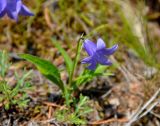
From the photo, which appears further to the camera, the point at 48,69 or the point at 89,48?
the point at 48,69

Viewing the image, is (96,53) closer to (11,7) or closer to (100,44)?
Result: (100,44)

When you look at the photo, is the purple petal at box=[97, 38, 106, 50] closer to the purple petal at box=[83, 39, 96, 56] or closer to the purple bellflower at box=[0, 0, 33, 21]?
the purple petal at box=[83, 39, 96, 56]

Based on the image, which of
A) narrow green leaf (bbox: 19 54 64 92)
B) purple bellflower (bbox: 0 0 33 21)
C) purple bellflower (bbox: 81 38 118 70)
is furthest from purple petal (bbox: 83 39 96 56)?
purple bellflower (bbox: 0 0 33 21)

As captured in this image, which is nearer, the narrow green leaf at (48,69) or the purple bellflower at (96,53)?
the purple bellflower at (96,53)

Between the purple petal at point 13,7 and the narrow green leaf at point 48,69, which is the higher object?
the purple petal at point 13,7

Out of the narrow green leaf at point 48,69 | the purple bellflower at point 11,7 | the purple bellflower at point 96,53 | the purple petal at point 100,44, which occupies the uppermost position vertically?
the purple bellflower at point 11,7

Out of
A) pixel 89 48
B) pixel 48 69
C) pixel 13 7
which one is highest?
pixel 13 7

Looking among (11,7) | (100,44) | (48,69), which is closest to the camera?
(100,44)

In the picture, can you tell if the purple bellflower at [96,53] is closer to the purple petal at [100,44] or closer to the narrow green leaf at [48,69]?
the purple petal at [100,44]

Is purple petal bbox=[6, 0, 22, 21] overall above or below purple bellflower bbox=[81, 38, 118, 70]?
above

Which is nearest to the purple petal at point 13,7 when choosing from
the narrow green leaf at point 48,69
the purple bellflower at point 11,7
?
the purple bellflower at point 11,7

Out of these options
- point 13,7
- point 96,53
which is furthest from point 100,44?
point 13,7
